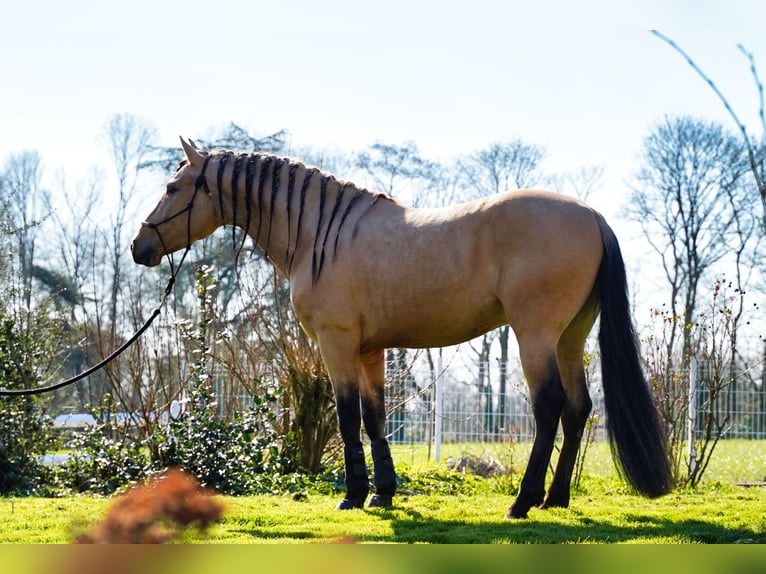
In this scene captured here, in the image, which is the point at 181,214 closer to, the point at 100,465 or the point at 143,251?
the point at 143,251

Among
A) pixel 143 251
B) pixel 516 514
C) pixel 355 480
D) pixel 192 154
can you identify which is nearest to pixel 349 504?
pixel 355 480

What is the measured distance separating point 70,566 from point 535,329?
4.23 meters

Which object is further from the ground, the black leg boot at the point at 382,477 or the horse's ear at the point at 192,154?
the horse's ear at the point at 192,154

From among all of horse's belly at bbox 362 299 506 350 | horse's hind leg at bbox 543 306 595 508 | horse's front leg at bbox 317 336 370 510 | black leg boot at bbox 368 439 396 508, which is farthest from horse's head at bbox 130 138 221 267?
horse's hind leg at bbox 543 306 595 508

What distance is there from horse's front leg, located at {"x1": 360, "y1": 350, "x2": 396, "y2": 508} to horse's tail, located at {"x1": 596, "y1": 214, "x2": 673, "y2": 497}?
158 cm

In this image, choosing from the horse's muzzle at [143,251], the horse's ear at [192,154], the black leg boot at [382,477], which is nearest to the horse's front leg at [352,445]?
the black leg boot at [382,477]

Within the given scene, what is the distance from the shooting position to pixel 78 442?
27.2ft

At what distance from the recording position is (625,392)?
17.0 ft

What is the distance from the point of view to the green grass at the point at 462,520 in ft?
13.4

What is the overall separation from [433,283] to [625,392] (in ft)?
4.70

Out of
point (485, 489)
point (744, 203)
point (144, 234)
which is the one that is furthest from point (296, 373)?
point (744, 203)

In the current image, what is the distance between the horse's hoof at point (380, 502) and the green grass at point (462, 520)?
0.46 ft

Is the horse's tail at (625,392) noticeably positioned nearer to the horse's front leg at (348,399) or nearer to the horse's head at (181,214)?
the horse's front leg at (348,399)

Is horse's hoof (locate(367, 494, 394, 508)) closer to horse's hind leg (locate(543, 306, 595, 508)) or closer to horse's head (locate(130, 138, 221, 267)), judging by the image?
horse's hind leg (locate(543, 306, 595, 508))
